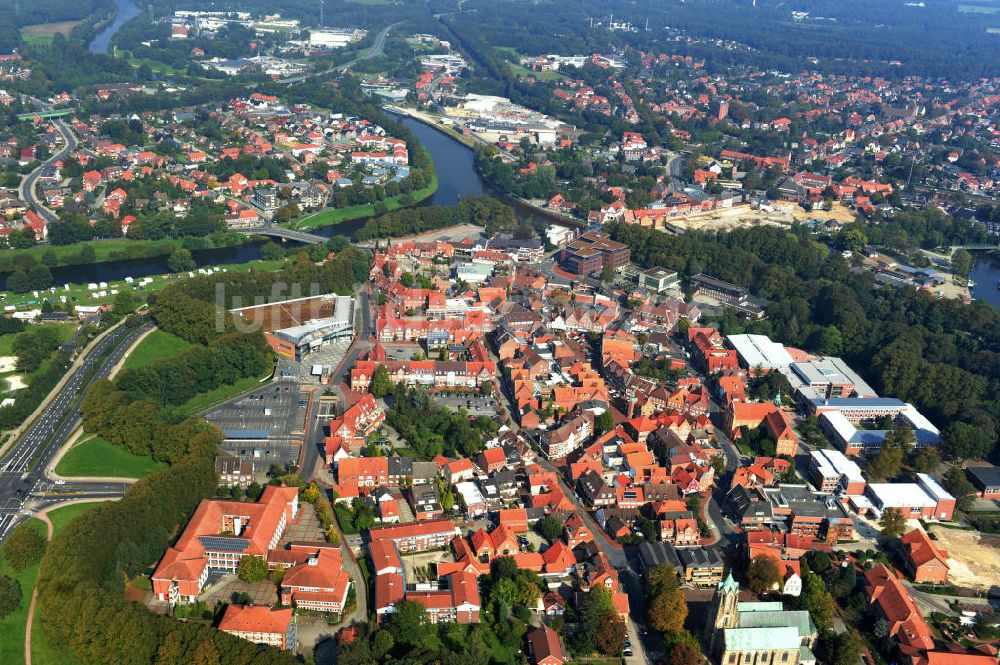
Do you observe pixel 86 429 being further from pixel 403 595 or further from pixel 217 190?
pixel 217 190

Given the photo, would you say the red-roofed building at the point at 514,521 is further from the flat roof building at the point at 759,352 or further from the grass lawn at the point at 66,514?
the flat roof building at the point at 759,352

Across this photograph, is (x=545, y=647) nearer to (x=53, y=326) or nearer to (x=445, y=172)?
(x=53, y=326)

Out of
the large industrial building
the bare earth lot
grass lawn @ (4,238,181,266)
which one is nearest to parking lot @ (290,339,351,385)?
the large industrial building

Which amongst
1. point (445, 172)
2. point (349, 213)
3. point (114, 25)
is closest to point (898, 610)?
point (349, 213)

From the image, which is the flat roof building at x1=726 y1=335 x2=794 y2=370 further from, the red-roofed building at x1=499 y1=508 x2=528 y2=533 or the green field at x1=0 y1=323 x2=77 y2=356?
the green field at x1=0 y1=323 x2=77 y2=356

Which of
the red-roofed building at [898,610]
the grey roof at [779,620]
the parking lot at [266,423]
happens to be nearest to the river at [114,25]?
the parking lot at [266,423]

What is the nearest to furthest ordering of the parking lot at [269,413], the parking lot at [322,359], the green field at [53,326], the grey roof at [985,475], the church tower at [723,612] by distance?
the church tower at [723,612], the grey roof at [985,475], the parking lot at [269,413], the parking lot at [322,359], the green field at [53,326]

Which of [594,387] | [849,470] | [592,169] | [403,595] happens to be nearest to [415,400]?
[594,387]
